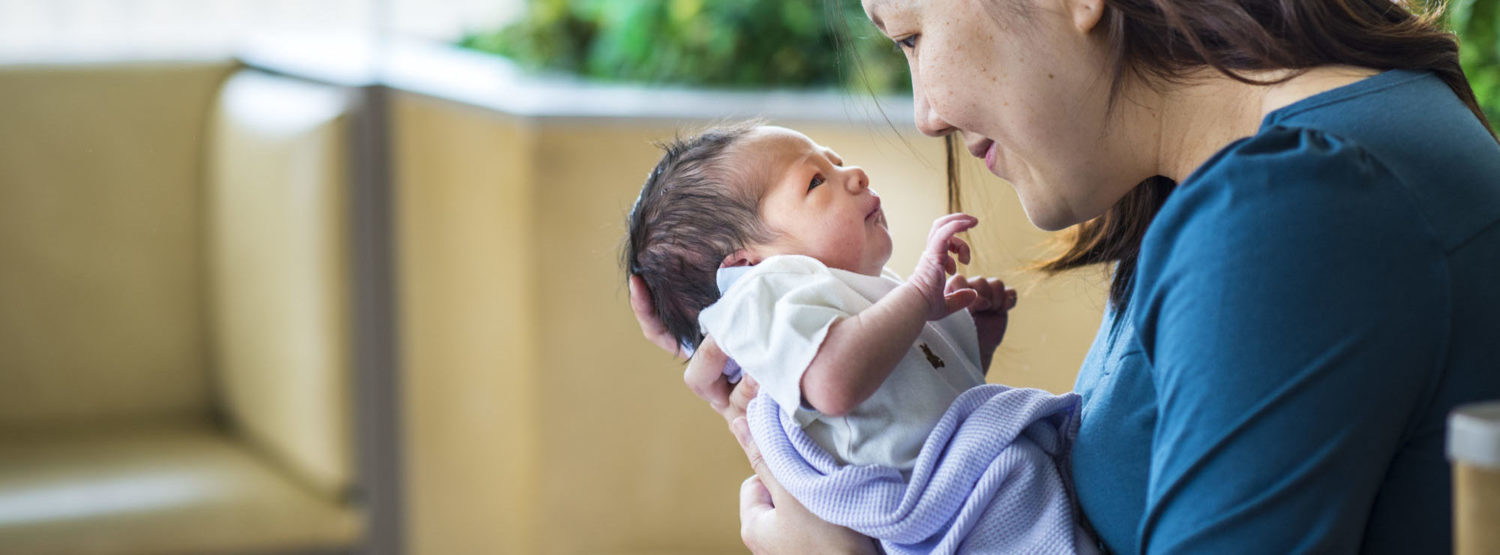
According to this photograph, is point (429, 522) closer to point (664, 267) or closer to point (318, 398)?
point (318, 398)

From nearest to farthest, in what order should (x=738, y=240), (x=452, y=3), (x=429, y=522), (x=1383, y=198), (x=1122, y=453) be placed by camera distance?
(x=1383, y=198) < (x=1122, y=453) < (x=738, y=240) < (x=429, y=522) < (x=452, y=3)

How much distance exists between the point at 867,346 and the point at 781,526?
8.5 inches

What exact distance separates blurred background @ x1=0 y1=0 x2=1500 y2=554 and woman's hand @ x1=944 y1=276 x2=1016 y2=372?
82 cm

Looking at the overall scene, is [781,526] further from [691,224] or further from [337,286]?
[337,286]

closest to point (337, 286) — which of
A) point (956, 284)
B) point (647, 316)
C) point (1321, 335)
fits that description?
point (647, 316)

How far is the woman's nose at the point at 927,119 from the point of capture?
1.00m

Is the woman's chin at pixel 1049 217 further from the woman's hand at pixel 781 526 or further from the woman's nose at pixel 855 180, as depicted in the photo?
the woman's hand at pixel 781 526

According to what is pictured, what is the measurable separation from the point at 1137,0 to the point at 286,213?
1904mm

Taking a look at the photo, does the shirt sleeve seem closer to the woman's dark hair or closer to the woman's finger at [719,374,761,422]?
the woman's dark hair

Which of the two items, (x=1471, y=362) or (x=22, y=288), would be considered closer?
(x=1471, y=362)

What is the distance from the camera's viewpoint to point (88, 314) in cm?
227

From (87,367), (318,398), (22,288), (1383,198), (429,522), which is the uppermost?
(1383,198)

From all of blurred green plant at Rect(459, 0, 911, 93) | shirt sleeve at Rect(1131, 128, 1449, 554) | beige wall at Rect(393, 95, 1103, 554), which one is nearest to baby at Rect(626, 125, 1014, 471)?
shirt sleeve at Rect(1131, 128, 1449, 554)

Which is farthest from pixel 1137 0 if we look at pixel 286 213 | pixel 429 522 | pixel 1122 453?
pixel 429 522
